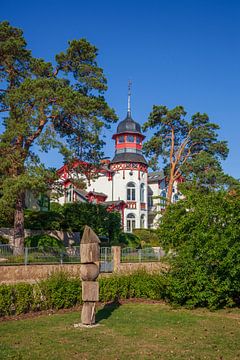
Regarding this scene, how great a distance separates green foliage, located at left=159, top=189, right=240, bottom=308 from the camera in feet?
38.1

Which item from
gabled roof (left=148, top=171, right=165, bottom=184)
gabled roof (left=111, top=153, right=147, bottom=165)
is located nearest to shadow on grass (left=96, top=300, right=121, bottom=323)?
gabled roof (left=111, top=153, right=147, bottom=165)

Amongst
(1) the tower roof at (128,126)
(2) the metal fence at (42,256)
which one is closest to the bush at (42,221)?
(2) the metal fence at (42,256)

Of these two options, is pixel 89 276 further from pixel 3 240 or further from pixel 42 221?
pixel 42 221

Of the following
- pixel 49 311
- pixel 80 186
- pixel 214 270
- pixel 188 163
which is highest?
pixel 188 163

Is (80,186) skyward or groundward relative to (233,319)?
skyward

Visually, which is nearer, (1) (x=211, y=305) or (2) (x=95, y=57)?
(1) (x=211, y=305)

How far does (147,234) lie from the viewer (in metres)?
40.8

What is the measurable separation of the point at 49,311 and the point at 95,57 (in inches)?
637

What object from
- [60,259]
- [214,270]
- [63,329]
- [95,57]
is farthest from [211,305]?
[95,57]

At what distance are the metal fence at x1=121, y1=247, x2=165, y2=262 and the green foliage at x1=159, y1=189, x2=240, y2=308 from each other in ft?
24.4

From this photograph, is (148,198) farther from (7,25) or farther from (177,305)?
(177,305)

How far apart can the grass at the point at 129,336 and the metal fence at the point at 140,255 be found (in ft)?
28.4

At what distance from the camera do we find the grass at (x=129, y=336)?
23.3ft

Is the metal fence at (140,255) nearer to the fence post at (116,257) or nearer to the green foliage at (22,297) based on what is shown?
the fence post at (116,257)
